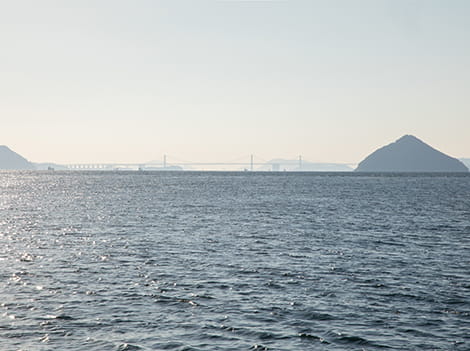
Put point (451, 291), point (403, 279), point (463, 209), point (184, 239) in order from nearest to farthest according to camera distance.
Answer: point (451, 291), point (403, 279), point (184, 239), point (463, 209)

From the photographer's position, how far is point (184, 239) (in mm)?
52219

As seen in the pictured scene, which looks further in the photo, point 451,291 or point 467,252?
point 467,252

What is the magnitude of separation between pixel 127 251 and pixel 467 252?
100 feet

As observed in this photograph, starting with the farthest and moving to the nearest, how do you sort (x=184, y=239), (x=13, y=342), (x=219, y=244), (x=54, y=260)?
(x=184, y=239), (x=219, y=244), (x=54, y=260), (x=13, y=342)

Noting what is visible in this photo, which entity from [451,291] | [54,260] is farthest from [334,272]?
[54,260]

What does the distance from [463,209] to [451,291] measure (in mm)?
67675

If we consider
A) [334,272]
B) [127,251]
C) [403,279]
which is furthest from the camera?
[127,251]

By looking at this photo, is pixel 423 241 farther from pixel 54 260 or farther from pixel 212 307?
pixel 54 260

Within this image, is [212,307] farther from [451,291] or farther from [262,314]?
[451,291]

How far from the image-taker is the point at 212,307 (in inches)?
1039

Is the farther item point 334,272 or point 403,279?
point 334,272

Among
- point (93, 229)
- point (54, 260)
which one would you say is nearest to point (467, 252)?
point (54, 260)

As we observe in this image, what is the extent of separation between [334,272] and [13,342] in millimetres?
22099

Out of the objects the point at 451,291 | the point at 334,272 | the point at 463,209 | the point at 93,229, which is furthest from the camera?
the point at 463,209
